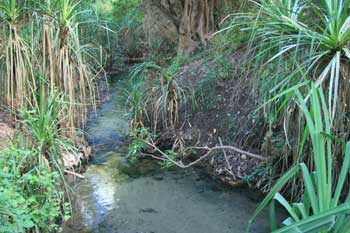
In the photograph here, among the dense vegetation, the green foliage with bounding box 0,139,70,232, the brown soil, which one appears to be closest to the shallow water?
the dense vegetation

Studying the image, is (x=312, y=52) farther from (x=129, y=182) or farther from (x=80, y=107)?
(x=80, y=107)

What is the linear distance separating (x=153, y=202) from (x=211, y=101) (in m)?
2.10

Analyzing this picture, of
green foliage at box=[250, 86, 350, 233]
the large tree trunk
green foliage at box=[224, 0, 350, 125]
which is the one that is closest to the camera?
green foliage at box=[250, 86, 350, 233]

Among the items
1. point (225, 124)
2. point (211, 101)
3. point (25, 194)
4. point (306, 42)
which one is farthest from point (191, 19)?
point (25, 194)

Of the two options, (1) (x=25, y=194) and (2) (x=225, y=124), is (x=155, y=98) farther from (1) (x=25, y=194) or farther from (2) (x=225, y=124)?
(1) (x=25, y=194)

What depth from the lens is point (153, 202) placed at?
4.20m

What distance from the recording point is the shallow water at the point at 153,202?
369 cm

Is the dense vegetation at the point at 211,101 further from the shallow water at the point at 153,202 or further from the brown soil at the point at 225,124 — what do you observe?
the shallow water at the point at 153,202

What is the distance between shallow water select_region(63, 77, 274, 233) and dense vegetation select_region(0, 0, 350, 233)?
235 millimetres

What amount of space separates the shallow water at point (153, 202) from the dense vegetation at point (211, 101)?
0.24 m

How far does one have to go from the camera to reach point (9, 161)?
2.88 m

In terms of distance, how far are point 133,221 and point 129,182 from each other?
0.95 meters

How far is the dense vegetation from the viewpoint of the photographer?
221cm

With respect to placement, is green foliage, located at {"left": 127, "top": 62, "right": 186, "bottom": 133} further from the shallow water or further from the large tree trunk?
the large tree trunk
